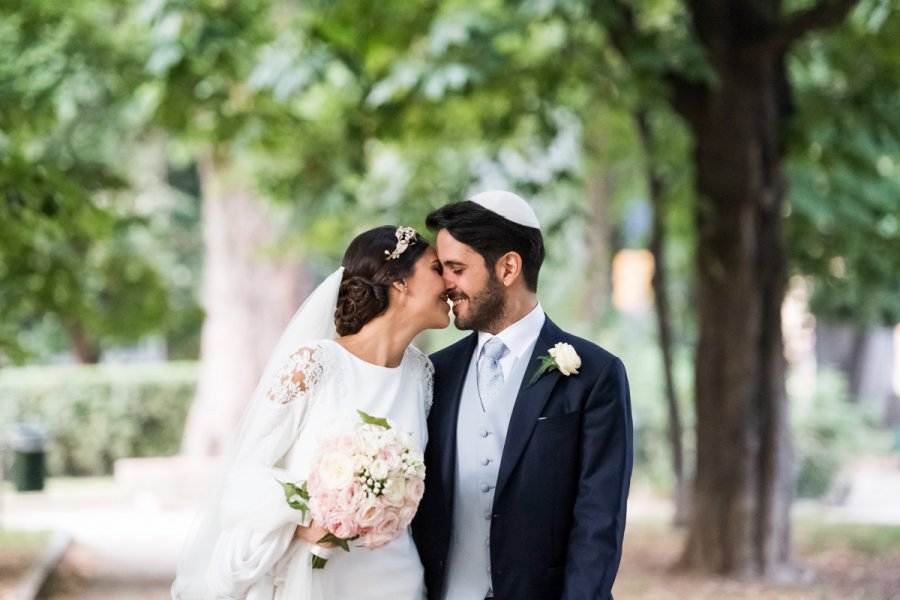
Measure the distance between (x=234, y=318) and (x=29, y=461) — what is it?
12.1 feet

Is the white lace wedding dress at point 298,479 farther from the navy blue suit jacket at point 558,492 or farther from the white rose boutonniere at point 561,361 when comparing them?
the white rose boutonniere at point 561,361

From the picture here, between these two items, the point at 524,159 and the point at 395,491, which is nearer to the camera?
the point at 395,491

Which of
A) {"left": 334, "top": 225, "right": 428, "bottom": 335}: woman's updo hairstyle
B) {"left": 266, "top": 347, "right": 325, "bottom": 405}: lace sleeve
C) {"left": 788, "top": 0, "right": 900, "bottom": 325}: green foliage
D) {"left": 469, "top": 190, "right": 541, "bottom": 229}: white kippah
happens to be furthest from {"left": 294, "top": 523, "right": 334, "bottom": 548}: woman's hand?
{"left": 788, "top": 0, "right": 900, "bottom": 325}: green foliage

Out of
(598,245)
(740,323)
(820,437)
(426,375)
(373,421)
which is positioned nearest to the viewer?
(373,421)

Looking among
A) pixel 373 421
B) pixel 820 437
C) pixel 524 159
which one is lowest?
pixel 820 437

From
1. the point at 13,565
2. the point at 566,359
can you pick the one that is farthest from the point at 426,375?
the point at 13,565

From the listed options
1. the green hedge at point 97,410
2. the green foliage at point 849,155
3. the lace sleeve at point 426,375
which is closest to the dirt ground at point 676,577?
the green foliage at point 849,155

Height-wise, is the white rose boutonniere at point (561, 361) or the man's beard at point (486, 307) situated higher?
the man's beard at point (486, 307)

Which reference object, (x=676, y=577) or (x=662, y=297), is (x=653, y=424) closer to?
(x=662, y=297)

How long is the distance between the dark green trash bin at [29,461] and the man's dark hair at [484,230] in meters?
18.3

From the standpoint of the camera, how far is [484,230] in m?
4.45

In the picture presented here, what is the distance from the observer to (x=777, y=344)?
12.2 meters

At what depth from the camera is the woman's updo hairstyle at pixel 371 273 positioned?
454cm

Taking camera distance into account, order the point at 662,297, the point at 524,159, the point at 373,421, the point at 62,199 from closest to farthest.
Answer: the point at 373,421 < the point at 62,199 < the point at 524,159 < the point at 662,297
